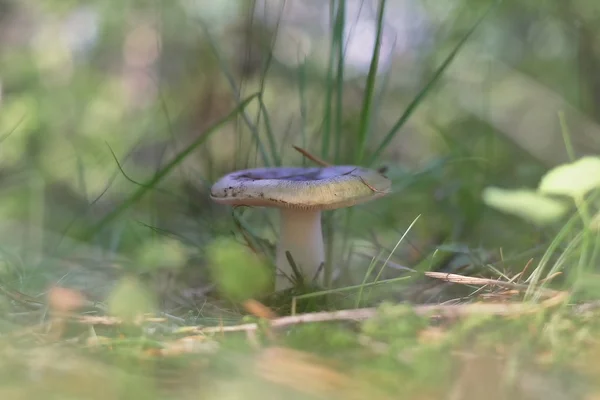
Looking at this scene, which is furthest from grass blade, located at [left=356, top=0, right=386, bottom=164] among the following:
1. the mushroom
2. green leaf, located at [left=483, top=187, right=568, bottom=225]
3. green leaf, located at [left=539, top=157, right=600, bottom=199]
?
green leaf, located at [left=539, top=157, right=600, bottom=199]

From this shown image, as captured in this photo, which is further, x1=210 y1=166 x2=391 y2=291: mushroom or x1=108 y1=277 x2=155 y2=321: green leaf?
x1=210 y1=166 x2=391 y2=291: mushroom

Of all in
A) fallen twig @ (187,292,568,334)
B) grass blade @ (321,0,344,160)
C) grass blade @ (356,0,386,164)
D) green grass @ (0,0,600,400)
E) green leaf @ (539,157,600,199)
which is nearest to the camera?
green grass @ (0,0,600,400)

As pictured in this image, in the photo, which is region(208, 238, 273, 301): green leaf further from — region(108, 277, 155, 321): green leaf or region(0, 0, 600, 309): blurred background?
region(0, 0, 600, 309): blurred background

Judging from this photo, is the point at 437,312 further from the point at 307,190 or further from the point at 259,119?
the point at 259,119

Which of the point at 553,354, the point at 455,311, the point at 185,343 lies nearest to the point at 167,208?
the point at 185,343

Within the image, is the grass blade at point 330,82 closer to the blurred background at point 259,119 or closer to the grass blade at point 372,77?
the blurred background at point 259,119

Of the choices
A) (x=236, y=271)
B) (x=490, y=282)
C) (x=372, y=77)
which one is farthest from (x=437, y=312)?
(x=372, y=77)
